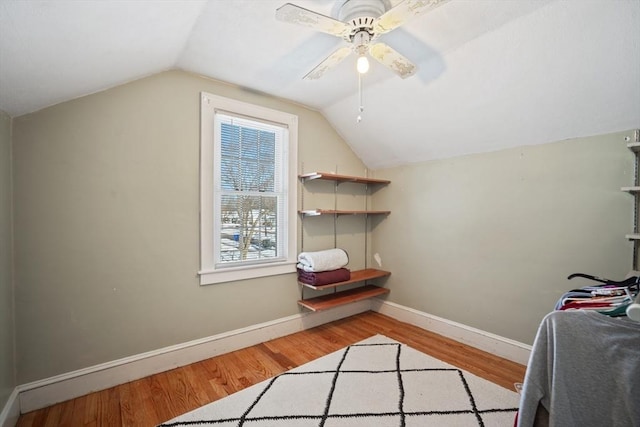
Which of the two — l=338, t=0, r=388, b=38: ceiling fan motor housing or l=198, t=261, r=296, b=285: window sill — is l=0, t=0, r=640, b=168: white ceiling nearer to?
l=338, t=0, r=388, b=38: ceiling fan motor housing

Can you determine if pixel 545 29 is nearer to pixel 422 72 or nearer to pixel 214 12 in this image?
pixel 422 72

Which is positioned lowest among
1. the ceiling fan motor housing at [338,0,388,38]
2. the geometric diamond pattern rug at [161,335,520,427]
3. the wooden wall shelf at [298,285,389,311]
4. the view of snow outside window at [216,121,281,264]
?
the geometric diamond pattern rug at [161,335,520,427]

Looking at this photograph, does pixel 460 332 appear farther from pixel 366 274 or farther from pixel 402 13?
pixel 402 13

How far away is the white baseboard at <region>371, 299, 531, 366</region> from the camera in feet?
7.55

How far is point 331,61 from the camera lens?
5.66ft

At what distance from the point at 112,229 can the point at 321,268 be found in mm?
1760

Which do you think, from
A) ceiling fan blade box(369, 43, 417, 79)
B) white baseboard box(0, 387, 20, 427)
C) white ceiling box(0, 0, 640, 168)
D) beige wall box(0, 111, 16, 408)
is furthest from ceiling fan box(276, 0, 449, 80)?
white baseboard box(0, 387, 20, 427)

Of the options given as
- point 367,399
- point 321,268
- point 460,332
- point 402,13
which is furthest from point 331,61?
point 460,332

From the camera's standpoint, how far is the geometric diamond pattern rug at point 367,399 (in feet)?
5.36

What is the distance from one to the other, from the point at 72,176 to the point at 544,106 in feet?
10.8

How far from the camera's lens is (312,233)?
306 cm

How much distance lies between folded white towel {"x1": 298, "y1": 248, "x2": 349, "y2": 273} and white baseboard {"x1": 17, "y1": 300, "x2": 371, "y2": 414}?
0.57 m

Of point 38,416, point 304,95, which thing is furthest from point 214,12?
point 38,416

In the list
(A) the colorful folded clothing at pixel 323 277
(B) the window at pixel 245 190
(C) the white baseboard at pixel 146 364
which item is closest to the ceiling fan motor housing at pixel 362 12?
(B) the window at pixel 245 190
